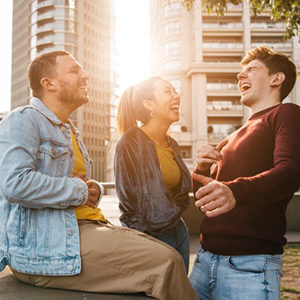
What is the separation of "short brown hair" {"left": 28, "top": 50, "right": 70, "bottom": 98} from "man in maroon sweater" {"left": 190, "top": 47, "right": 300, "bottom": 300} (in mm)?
1065

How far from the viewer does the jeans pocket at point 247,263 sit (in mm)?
1738

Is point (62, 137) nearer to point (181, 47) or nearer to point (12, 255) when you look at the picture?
point (12, 255)

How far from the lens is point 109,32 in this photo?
285 ft

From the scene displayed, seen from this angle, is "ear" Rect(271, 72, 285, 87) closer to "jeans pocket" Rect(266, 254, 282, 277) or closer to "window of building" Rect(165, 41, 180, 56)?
"jeans pocket" Rect(266, 254, 282, 277)

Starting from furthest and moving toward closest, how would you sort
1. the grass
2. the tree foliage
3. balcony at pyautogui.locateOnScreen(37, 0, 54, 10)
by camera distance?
balcony at pyautogui.locateOnScreen(37, 0, 54, 10), the tree foliage, the grass

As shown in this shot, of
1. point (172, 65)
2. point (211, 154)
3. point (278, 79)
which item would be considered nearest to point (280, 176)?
point (211, 154)

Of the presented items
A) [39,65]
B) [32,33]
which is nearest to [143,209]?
[39,65]

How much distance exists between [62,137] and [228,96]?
42661 mm

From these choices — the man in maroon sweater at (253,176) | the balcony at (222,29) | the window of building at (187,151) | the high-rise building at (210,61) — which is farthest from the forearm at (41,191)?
the balcony at (222,29)

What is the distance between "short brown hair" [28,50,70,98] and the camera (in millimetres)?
2250

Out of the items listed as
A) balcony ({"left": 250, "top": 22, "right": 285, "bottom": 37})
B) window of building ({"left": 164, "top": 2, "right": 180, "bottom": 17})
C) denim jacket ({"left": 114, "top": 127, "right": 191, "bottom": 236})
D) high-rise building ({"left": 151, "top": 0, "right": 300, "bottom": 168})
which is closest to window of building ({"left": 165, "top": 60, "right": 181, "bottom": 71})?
high-rise building ({"left": 151, "top": 0, "right": 300, "bottom": 168})

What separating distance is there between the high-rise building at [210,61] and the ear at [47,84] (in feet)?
129

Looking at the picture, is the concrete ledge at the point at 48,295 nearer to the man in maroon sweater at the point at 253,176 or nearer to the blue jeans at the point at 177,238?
the man in maroon sweater at the point at 253,176

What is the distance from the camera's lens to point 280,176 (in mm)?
Result: 1427
